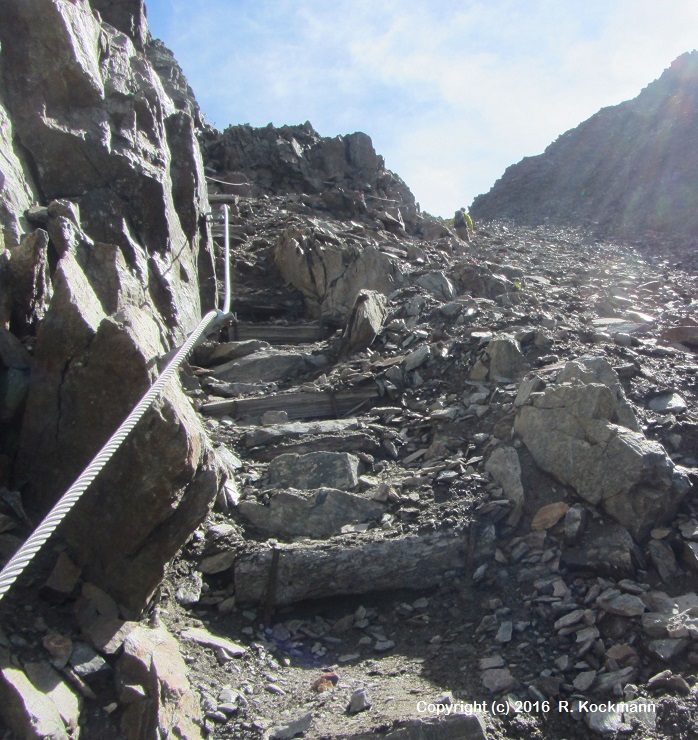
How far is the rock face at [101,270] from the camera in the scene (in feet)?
11.1

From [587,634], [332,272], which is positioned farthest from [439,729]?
[332,272]

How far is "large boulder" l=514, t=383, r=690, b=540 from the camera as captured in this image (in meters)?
4.35

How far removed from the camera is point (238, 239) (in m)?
13.2

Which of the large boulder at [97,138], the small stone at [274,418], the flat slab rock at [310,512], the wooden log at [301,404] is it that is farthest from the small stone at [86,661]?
the large boulder at [97,138]

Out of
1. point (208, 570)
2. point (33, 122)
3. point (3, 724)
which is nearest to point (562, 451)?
point (208, 570)

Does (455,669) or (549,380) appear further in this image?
(549,380)

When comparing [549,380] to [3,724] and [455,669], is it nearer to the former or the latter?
[455,669]

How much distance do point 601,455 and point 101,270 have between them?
3.86m

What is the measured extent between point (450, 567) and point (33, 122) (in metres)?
5.47

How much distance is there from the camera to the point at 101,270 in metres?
5.07

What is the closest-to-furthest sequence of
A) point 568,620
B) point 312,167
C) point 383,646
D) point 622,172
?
point 568,620 → point 383,646 → point 312,167 → point 622,172

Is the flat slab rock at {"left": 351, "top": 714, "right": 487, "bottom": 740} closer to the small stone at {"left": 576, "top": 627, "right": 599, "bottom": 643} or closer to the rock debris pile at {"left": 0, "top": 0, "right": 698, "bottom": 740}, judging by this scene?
the rock debris pile at {"left": 0, "top": 0, "right": 698, "bottom": 740}

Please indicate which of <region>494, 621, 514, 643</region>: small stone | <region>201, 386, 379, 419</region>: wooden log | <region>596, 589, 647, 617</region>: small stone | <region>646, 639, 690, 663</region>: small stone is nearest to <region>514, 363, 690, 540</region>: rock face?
<region>596, 589, 647, 617</region>: small stone

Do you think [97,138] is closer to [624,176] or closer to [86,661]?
[86,661]
